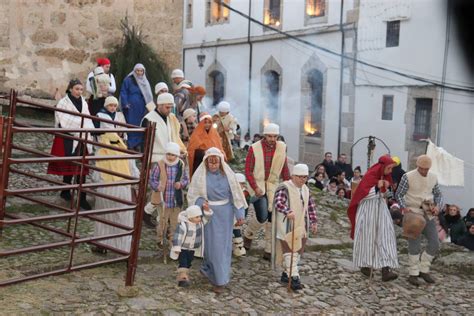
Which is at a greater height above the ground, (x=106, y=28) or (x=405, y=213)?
Answer: (x=106, y=28)

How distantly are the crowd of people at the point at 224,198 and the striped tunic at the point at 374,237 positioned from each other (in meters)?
0.01

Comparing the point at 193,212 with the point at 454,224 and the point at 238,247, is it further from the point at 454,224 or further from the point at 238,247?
the point at 454,224

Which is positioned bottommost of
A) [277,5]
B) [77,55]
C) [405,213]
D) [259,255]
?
[259,255]

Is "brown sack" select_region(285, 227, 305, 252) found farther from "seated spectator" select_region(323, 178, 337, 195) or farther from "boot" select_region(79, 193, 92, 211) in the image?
"seated spectator" select_region(323, 178, 337, 195)

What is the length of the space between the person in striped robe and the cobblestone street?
0.25m

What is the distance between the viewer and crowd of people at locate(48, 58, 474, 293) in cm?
580

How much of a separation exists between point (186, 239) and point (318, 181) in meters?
7.49

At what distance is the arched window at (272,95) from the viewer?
2209 centimetres

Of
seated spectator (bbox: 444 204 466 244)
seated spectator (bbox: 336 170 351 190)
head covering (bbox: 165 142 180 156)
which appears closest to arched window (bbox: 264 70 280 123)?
seated spectator (bbox: 336 170 351 190)

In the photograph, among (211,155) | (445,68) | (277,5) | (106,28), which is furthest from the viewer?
(277,5)

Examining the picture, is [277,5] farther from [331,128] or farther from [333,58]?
[331,128]

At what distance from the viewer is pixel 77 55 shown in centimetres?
1044

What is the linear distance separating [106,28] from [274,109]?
12278 mm

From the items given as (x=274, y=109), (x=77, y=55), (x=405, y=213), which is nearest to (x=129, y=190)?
(x=405, y=213)
